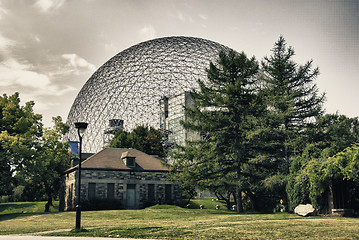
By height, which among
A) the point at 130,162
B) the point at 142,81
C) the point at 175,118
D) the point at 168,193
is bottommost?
the point at 168,193

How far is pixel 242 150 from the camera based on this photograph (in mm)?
28828

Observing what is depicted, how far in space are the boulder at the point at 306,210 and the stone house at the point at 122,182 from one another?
58.5 feet

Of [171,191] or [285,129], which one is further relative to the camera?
[171,191]

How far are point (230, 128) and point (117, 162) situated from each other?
16797 millimetres

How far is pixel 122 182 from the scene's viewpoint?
39.4m

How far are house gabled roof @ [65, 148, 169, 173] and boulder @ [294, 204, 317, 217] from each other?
63.4 feet

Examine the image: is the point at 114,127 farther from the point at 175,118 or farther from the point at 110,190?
the point at 110,190

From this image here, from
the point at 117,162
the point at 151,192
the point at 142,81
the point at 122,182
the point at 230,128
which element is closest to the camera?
the point at 230,128

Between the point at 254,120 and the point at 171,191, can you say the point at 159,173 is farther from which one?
the point at 254,120

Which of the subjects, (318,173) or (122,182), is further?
(122,182)

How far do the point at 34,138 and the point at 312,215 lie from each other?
29.8 metres

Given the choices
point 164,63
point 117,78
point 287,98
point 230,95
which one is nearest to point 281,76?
point 287,98

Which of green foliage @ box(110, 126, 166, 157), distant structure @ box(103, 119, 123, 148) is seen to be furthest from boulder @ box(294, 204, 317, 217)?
distant structure @ box(103, 119, 123, 148)

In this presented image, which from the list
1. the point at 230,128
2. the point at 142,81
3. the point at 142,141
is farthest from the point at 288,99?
the point at 142,81
